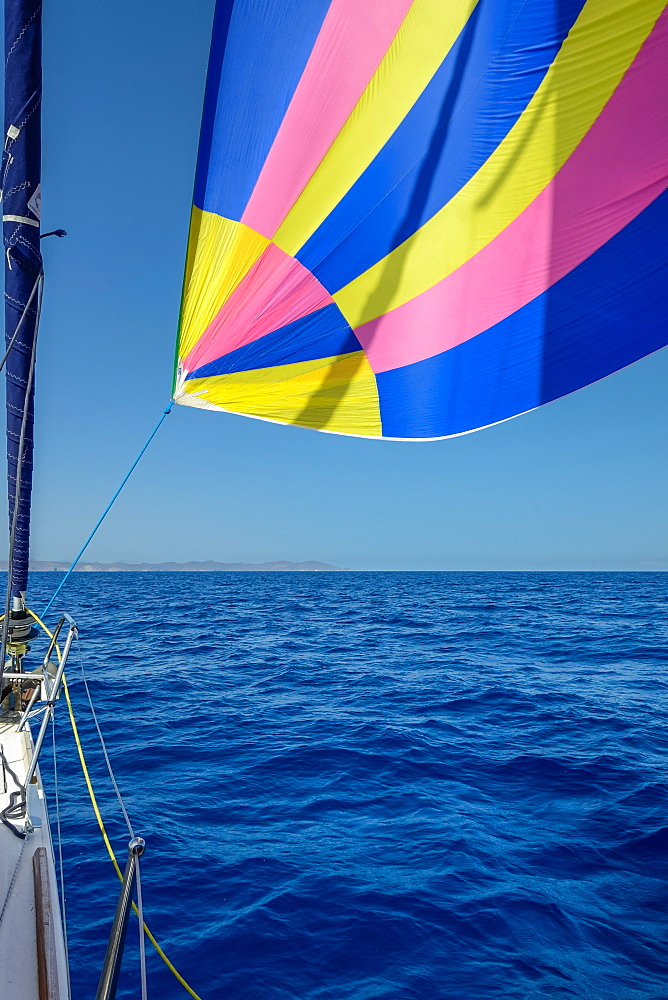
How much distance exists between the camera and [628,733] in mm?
7672

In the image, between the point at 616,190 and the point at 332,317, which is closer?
the point at 616,190

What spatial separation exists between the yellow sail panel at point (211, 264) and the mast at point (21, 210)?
0.93 m

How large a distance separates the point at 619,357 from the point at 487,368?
1.72ft

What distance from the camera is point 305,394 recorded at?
302cm

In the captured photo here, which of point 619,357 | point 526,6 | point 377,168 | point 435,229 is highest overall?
point 526,6

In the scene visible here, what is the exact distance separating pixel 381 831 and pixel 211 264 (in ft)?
15.5

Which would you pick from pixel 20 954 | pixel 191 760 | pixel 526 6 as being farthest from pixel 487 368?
pixel 191 760

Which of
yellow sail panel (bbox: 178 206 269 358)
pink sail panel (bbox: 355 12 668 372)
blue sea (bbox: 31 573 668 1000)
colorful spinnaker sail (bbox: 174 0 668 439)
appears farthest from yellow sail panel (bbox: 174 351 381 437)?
blue sea (bbox: 31 573 668 1000)

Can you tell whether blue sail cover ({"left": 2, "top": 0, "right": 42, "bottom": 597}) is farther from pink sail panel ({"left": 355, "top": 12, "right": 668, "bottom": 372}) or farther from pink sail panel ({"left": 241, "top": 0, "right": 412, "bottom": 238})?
pink sail panel ({"left": 355, "top": 12, "right": 668, "bottom": 372})

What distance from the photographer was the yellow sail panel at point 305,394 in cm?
296

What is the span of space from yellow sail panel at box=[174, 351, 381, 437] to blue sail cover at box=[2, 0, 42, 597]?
1.24 meters

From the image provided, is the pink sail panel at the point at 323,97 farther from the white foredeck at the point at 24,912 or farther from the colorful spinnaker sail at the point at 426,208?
the white foredeck at the point at 24,912

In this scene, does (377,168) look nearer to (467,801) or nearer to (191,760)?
(467,801)

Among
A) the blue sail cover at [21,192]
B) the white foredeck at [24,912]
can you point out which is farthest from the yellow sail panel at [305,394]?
the white foredeck at [24,912]
